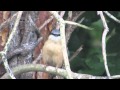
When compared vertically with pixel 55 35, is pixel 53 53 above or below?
below

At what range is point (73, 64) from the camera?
12.6ft

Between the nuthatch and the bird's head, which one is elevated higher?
the bird's head

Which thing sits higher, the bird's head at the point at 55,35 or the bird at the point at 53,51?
the bird's head at the point at 55,35

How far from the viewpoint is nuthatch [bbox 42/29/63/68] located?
11.2ft

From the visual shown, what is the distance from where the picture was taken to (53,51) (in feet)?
11.4

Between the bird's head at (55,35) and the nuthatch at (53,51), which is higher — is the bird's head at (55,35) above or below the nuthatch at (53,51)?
above

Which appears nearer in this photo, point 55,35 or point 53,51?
point 55,35

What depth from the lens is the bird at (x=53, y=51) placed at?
11.2 ft

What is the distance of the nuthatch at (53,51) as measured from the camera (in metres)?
3.42

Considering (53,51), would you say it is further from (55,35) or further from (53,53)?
(55,35)

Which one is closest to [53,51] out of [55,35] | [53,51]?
[53,51]
